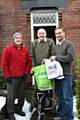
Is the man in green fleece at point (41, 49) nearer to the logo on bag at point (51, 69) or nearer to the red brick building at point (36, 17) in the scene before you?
the logo on bag at point (51, 69)

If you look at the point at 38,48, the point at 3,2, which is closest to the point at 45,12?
the point at 3,2

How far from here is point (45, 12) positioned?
11000 mm

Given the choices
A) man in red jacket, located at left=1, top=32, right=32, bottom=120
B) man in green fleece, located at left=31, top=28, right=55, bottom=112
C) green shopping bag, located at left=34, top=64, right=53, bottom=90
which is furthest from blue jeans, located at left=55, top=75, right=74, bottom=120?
man in red jacket, located at left=1, top=32, right=32, bottom=120

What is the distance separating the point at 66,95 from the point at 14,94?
104 centimetres

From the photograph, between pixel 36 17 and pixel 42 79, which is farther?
pixel 36 17

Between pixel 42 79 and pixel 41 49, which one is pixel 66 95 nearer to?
pixel 42 79

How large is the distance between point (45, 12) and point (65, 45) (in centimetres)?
317

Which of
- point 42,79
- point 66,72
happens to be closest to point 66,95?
point 66,72

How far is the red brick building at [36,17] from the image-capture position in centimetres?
1094

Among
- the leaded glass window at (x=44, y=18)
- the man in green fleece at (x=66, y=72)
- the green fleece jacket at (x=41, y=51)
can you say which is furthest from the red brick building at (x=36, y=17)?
the man in green fleece at (x=66, y=72)

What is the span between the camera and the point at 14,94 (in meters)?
8.45

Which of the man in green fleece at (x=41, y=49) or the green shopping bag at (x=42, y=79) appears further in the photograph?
the man in green fleece at (x=41, y=49)

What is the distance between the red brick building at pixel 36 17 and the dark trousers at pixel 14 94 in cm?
269

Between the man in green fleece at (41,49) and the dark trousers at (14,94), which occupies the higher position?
the man in green fleece at (41,49)
